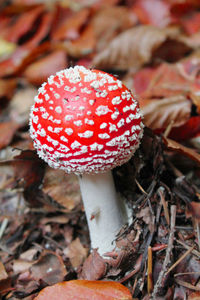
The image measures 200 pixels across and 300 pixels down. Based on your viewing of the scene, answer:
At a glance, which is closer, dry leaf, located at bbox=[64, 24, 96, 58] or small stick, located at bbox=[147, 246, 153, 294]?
small stick, located at bbox=[147, 246, 153, 294]

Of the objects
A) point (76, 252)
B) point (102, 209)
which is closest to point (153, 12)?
point (102, 209)

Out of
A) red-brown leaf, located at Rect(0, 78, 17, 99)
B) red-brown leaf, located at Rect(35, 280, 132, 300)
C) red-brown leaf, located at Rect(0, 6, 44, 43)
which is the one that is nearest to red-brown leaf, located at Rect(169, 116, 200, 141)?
red-brown leaf, located at Rect(35, 280, 132, 300)

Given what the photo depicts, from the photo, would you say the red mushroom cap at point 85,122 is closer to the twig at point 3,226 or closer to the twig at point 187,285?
the twig at point 187,285

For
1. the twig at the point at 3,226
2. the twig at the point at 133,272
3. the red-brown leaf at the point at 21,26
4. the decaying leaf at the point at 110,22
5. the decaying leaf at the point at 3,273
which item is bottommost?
the twig at the point at 133,272

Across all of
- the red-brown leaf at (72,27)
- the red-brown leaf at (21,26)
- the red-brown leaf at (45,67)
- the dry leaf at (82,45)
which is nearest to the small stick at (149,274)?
the red-brown leaf at (45,67)

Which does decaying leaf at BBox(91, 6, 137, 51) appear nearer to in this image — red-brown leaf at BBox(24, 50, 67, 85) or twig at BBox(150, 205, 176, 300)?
red-brown leaf at BBox(24, 50, 67, 85)
